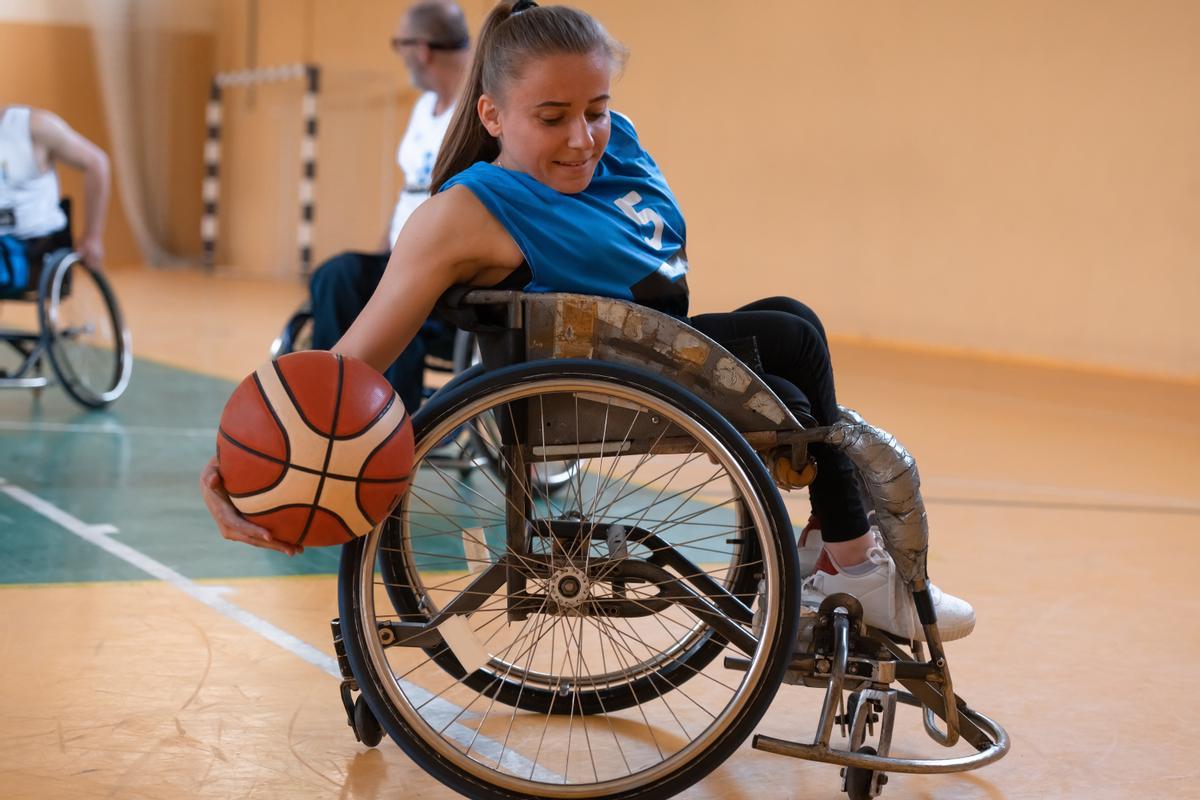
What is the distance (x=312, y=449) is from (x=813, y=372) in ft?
2.10

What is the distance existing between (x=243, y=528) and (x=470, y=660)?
0.34m

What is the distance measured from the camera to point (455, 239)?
63.1 inches

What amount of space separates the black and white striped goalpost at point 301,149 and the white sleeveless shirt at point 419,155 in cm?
866

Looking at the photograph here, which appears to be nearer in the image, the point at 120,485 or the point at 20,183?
the point at 120,485

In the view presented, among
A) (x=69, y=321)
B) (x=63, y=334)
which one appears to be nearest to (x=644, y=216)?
(x=63, y=334)

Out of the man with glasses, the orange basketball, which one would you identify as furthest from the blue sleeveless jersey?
the man with glasses

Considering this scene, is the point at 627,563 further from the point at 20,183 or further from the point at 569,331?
the point at 20,183

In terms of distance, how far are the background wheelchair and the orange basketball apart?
3038 mm

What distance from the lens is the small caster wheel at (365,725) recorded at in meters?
1.76

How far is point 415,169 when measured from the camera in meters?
3.74

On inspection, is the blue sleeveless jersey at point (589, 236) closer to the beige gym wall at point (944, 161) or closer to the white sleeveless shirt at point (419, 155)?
the white sleeveless shirt at point (419, 155)

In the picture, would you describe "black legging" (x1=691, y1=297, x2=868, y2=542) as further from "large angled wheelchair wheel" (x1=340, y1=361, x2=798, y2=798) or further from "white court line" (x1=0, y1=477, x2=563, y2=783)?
"white court line" (x1=0, y1=477, x2=563, y2=783)

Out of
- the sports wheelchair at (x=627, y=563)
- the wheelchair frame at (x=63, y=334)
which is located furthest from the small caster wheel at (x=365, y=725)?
the wheelchair frame at (x=63, y=334)

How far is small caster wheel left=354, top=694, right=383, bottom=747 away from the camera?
1762 millimetres
